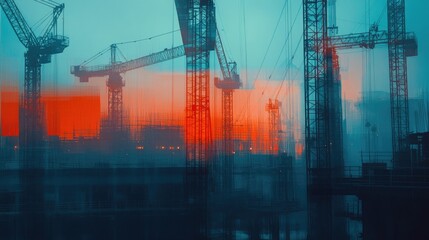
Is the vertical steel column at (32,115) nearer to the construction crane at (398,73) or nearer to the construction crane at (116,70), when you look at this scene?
the construction crane at (116,70)

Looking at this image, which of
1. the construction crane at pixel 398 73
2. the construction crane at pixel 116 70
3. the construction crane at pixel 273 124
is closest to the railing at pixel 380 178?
the construction crane at pixel 273 124

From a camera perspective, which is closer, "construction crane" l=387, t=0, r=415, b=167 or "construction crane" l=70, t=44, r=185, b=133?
"construction crane" l=387, t=0, r=415, b=167

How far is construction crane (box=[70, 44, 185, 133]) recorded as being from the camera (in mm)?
23431

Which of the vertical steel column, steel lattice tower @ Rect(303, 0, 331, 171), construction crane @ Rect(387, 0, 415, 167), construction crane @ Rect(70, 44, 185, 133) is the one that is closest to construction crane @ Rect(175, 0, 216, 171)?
steel lattice tower @ Rect(303, 0, 331, 171)

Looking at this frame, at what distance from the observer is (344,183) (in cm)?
1097

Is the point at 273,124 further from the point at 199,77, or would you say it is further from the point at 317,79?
the point at 317,79

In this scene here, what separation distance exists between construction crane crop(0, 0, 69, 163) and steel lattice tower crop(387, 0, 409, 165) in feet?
40.6

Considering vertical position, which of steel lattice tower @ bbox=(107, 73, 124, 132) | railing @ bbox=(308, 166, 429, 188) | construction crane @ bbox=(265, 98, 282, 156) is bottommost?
railing @ bbox=(308, 166, 429, 188)

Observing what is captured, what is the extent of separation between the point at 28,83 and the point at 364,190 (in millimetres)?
13523

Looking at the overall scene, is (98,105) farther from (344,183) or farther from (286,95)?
(344,183)

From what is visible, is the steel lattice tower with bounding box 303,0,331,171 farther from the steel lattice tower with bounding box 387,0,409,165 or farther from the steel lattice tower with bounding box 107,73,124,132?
the steel lattice tower with bounding box 107,73,124,132

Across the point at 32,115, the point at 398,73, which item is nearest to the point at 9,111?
the point at 32,115

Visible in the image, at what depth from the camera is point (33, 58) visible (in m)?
18.7

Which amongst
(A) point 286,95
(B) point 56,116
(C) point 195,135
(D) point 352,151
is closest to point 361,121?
(D) point 352,151
